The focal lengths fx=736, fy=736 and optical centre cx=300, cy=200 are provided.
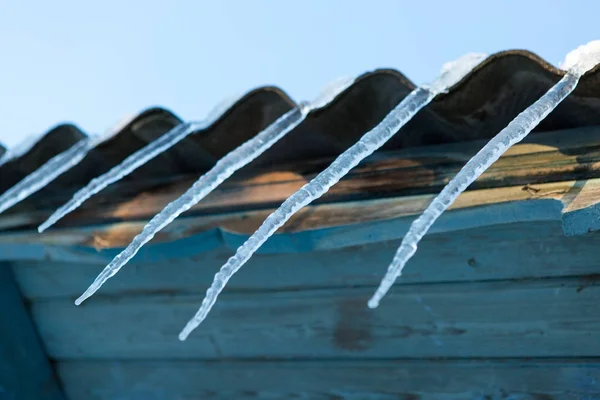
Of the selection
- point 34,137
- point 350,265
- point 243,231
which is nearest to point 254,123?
point 243,231

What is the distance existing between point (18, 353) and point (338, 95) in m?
1.72


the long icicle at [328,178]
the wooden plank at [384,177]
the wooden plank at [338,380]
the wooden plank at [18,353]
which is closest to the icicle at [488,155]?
the wooden plank at [384,177]

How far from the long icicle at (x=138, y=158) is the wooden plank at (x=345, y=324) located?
48 cm

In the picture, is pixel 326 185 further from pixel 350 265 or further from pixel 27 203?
pixel 27 203

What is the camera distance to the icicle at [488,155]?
5.69ft

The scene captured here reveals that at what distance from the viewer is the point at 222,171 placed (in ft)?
7.20

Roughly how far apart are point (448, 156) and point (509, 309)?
20.2 inches

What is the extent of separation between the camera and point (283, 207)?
195 cm

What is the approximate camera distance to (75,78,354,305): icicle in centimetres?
215

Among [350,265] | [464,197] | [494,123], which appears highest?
[494,123]

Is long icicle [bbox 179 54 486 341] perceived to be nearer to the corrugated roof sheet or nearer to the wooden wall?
the corrugated roof sheet

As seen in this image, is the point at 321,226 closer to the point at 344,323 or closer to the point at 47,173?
the point at 344,323

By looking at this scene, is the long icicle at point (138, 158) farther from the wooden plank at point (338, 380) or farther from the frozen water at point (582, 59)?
the frozen water at point (582, 59)

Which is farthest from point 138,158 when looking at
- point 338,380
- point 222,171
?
point 338,380
